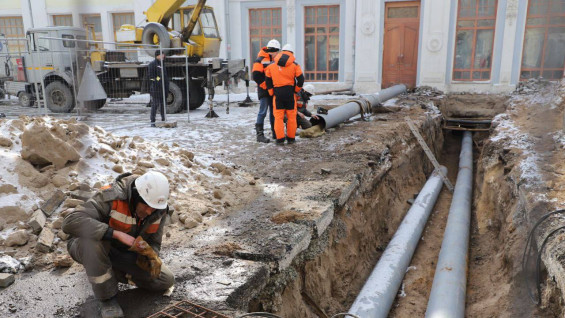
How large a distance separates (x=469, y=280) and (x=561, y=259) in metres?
1.88

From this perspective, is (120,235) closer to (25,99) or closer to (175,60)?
(175,60)

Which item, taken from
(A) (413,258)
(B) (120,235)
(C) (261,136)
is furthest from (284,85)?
(B) (120,235)

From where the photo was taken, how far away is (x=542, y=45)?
43.1ft

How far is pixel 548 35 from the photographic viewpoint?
512 inches

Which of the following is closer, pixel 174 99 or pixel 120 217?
pixel 120 217

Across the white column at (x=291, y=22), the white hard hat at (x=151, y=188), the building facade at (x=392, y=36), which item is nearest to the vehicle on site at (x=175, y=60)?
the building facade at (x=392, y=36)

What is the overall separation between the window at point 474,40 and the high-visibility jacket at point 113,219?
44.4 ft

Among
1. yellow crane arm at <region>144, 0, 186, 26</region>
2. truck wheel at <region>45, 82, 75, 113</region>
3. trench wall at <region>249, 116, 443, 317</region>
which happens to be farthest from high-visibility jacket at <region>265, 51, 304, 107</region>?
truck wheel at <region>45, 82, 75, 113</region>

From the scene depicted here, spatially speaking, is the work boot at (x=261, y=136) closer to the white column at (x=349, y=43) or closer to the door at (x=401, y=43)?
the white column at (x=349, y=43)

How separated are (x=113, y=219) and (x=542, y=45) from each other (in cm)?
1435

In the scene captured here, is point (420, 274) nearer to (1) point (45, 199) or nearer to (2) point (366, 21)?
(1) point (45, 199)

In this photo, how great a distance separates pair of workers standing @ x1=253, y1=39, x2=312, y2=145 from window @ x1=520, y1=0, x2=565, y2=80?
977 cm

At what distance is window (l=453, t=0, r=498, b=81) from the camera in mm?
13477

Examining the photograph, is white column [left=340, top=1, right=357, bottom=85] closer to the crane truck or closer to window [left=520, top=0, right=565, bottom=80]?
the crane truck
